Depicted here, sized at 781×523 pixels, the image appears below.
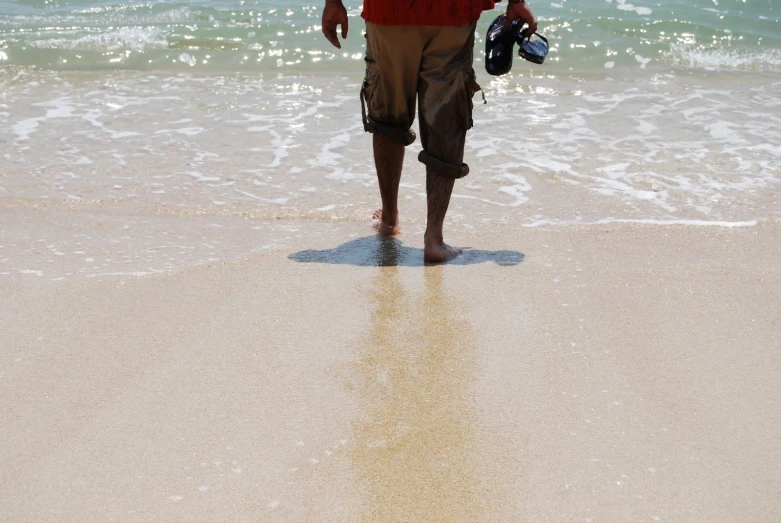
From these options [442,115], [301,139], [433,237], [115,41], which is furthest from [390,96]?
[115,41]

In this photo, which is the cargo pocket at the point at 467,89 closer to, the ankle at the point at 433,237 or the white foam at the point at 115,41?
the ankle at the point at 433,237

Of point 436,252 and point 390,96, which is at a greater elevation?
point 390,96

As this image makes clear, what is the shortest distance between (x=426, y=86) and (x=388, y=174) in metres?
0.45

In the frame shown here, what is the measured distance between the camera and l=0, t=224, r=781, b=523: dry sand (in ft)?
6.69

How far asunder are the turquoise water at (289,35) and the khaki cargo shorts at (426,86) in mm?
4226

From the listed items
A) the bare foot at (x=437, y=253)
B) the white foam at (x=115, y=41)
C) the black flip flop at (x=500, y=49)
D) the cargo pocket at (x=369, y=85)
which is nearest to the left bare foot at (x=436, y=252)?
the bare foot at (x=437, y=253)

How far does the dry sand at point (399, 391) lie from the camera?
80.3 inches

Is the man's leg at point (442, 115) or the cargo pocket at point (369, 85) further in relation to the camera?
the cargo pocket at point (369, 85)

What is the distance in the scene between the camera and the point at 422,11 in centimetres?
324

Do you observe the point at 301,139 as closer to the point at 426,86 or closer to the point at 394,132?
the point at 394,132

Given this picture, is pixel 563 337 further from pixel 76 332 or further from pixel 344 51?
pixel 344 51

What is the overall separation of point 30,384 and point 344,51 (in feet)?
19.9

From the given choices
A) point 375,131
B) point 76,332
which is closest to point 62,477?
point 76,332

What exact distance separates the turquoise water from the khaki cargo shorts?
4226 millimetres
